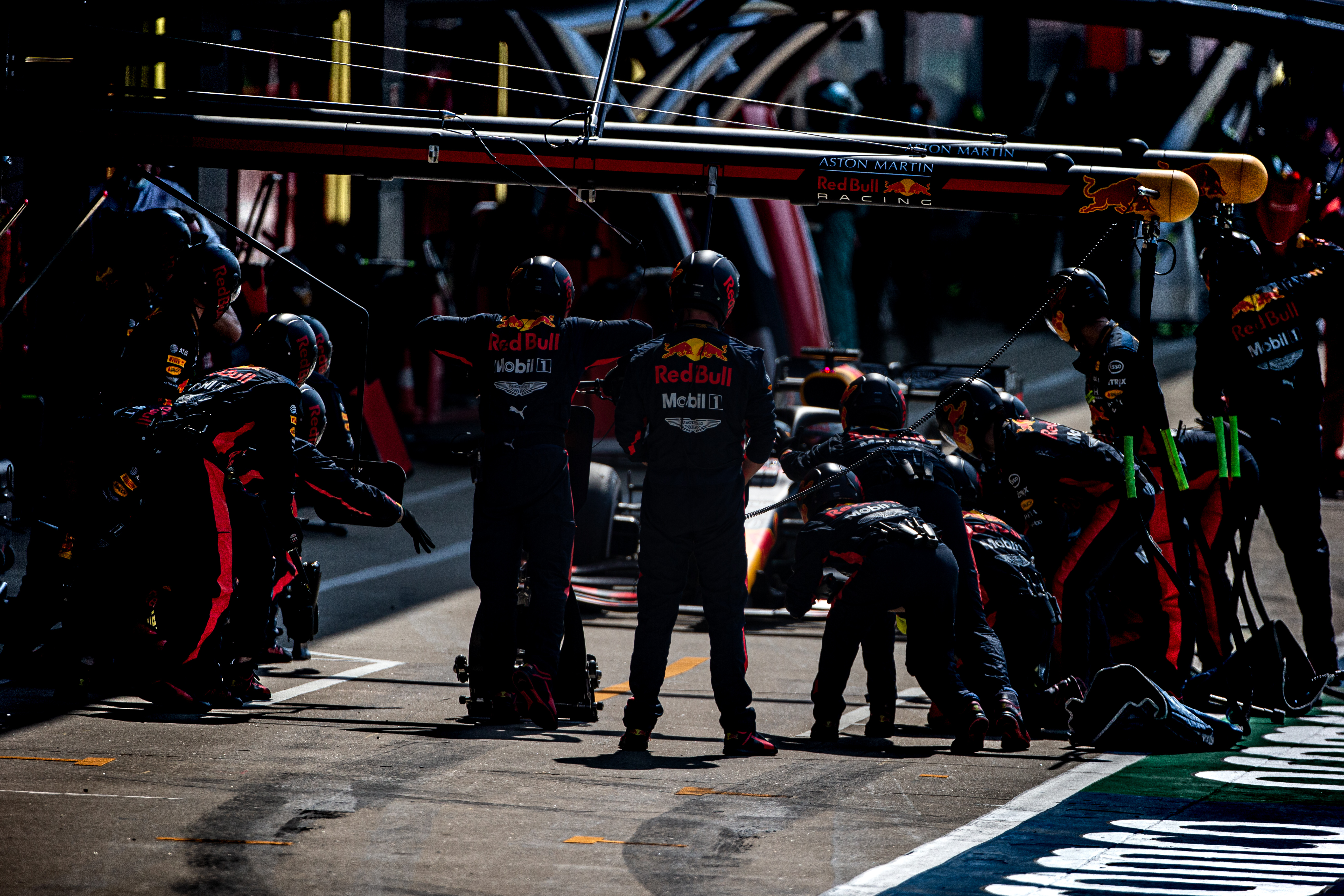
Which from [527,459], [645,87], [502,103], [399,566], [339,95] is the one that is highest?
[502,103]

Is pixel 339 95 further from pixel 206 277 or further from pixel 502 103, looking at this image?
pixel 206 277

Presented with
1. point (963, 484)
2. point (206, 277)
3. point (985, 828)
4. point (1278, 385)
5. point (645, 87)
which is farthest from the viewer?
point (645, 87)

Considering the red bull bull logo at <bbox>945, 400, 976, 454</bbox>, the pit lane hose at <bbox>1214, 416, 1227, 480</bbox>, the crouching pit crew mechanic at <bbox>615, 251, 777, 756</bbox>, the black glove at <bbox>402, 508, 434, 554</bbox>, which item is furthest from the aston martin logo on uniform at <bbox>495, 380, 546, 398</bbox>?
the pit lane hose at <bbox>1214, 416, 1227, 480</bbox>

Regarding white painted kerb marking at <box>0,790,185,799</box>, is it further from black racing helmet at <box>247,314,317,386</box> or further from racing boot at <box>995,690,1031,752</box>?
racing boot at <box>995,690,1031,752</box>

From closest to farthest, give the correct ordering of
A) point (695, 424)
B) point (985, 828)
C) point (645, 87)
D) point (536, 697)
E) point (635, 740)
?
point (985, 828)
point (635, 740)
point (695, 424)
point (536, 697)
point (645, 87)

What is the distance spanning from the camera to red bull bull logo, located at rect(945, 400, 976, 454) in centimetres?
793

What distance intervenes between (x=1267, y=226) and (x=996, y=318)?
11353 millimetres

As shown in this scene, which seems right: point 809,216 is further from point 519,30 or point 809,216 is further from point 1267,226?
point 1267,226

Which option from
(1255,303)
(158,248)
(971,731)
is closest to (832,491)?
(971,731)

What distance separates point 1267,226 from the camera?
43.1 feet

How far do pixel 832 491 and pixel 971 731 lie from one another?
1217 mm

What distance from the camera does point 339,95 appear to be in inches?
640

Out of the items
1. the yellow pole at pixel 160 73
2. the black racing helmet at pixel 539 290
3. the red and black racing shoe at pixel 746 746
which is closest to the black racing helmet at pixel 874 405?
the black racing helmet at pixel 539 290

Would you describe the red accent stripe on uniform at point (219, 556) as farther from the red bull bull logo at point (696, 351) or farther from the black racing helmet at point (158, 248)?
the red bull bull logo at point (696, 351)
